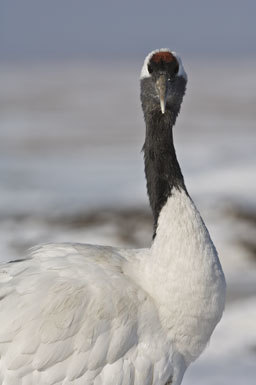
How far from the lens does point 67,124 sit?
83.9 feet

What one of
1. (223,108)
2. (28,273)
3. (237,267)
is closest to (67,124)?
(223,108)

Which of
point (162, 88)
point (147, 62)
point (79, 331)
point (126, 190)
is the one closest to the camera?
point (79, 331)

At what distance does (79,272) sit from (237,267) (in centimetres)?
500

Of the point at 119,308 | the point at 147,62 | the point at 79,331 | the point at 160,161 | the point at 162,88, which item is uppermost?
the point at 147,62

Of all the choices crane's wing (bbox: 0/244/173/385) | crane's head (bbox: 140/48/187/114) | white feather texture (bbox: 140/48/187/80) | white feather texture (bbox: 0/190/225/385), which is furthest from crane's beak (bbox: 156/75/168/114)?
crane's wing (bbox: 0/244/173/385)

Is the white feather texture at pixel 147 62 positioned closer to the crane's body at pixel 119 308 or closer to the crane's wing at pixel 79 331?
the crane's body at pixel 119 308

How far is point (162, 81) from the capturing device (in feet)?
15.0

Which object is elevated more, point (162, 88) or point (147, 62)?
point (147, 62)

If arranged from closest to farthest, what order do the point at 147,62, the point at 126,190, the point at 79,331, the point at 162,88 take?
the point at 79,331, the point at 162,88, the point at 147,62, the point at 126,190

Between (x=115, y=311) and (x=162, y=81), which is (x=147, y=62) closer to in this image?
(x=162, y=81)

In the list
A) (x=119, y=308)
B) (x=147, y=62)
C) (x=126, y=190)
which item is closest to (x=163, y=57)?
(x=147, y=62)

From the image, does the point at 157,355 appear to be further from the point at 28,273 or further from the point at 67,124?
the point at 67,124

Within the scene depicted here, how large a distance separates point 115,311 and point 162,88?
1224 millimetres

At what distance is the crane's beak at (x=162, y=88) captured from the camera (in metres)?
4.54
